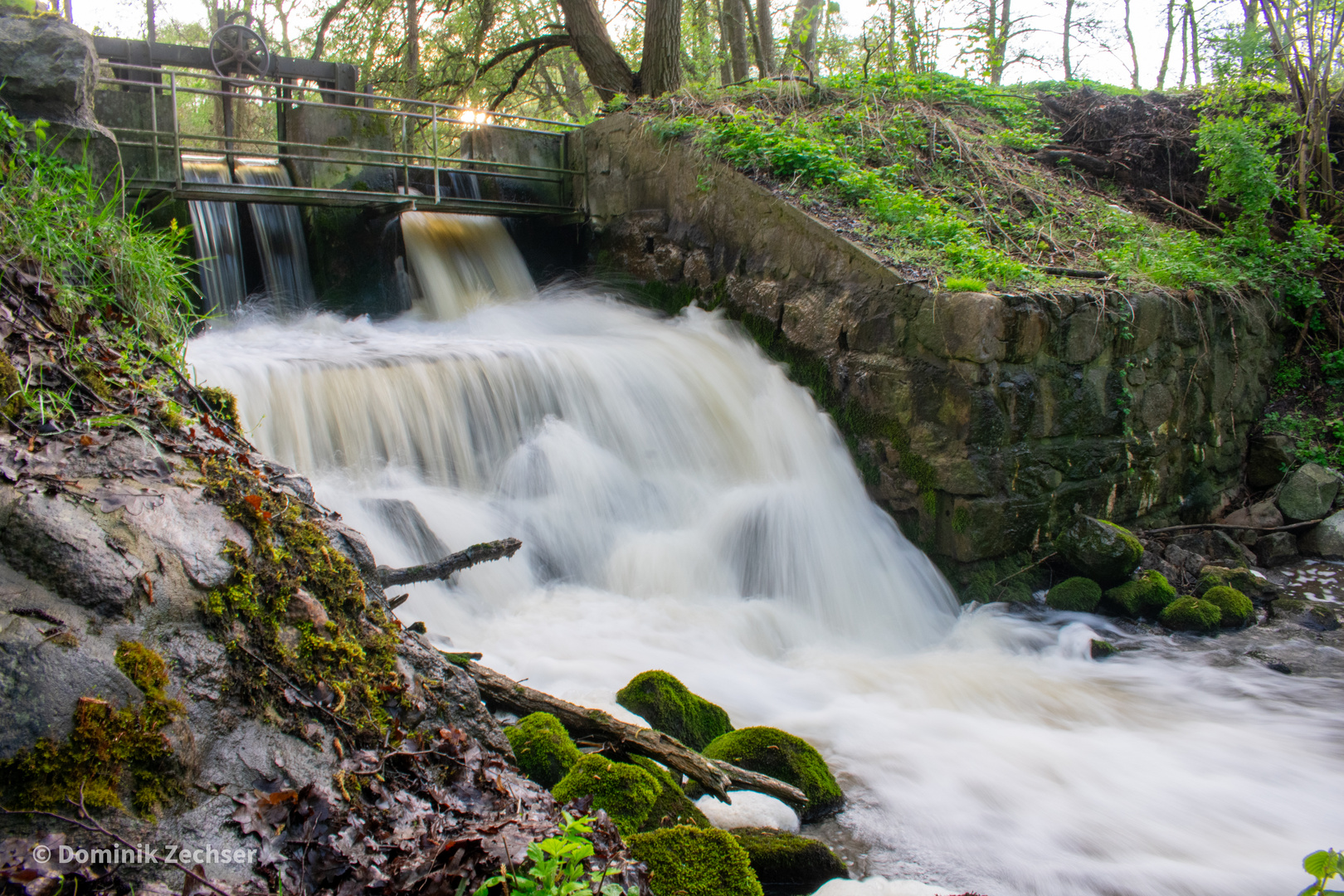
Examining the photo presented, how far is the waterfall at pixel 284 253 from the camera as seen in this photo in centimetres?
884

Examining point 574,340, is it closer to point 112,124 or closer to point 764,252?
point 764,252

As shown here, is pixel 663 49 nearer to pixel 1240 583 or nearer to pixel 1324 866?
pixel 1240 583

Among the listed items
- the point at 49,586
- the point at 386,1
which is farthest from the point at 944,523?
the point at 386,1

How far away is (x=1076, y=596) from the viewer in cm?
558

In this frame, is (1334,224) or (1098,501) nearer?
(1098,501)

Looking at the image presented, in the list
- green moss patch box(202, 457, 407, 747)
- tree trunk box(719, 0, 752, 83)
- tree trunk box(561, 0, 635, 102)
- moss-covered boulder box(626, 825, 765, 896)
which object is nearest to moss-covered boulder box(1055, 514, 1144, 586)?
moss-covered boulder box(626, 825, 765, 896)

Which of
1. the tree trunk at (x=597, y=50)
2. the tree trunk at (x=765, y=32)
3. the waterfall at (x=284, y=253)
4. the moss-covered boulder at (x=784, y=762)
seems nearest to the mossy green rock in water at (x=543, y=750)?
the moss-covered boulder at (x=784, y=762)

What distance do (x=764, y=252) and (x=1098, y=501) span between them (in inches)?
129

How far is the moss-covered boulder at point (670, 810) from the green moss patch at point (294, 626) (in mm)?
800

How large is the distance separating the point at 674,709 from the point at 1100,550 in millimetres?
3667

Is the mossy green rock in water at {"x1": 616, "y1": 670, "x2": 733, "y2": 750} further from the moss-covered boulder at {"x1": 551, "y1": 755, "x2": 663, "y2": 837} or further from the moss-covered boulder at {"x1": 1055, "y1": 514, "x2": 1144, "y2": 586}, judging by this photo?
the moss-covered boulder at {"x1": 1055, "y1": 514, "x2": 1144, "y2": 586}

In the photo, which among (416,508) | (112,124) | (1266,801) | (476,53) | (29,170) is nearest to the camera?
(1266,801)

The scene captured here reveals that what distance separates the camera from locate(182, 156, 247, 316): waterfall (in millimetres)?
8242

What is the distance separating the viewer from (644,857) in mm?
2074
